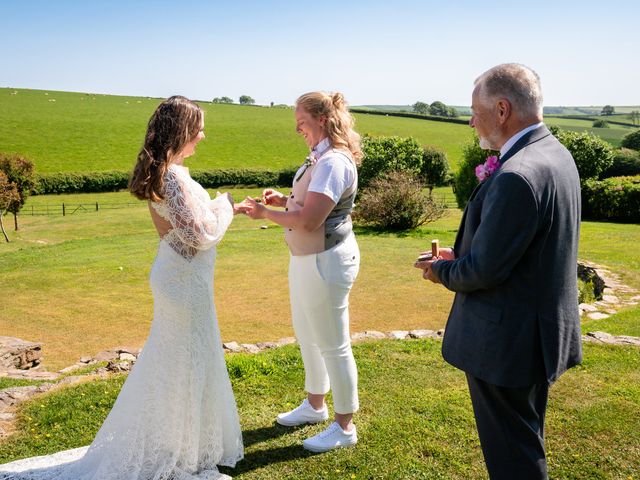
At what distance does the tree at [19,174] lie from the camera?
24.1 m

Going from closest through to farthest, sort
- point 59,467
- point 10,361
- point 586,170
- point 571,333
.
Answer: point 571,333 → point 59,467 → point 10,361 → point 586,170

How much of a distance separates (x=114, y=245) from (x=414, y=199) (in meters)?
10.7

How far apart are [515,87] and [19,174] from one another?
2594 cm

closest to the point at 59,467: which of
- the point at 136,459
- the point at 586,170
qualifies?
the point at 136,459

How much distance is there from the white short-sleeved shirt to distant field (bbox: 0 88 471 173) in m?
44.7

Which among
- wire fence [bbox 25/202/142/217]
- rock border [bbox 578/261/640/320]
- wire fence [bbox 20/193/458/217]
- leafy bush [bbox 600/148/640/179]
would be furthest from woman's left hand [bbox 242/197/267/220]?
leafy bush [bbox 600/148/640/179]

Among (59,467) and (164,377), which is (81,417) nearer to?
(59,467)

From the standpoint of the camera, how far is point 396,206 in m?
21.4

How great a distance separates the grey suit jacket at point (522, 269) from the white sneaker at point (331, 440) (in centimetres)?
173

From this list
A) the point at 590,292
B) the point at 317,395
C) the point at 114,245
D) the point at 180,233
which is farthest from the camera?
the point at 114,245

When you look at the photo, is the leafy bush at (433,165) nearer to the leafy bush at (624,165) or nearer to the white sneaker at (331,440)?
the leafy bush at (624,165)

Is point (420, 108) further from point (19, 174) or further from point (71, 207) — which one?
point (19, 174)

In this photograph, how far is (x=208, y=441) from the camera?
3.88 meters

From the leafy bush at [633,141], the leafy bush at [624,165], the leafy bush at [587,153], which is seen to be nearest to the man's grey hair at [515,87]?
the leafy bush at [587,153]
